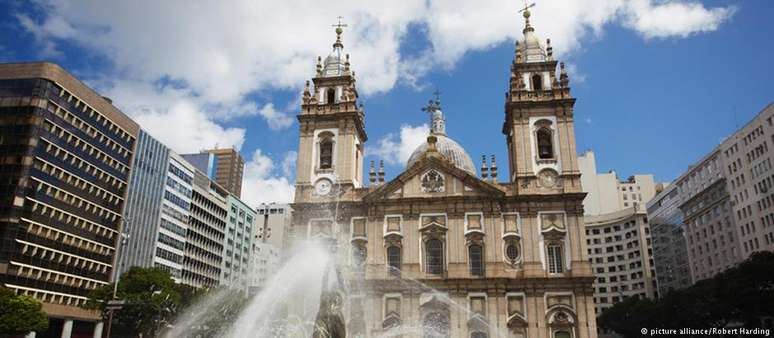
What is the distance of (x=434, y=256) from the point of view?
38.0 meters

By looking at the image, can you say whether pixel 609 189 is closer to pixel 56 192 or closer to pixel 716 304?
pixel 716 304

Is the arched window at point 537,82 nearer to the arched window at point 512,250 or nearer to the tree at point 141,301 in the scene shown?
the arched window at point 512,250

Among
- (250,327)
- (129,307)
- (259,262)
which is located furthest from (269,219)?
(250,327)

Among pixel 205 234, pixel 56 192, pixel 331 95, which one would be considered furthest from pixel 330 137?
pixel 205 234

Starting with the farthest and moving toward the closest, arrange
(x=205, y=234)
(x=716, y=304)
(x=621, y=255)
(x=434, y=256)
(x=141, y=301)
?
1. (x=621, y=255)
2. (x=205, y=234)
3. (x=434, y=256)
4. (x=716, y=304)
5. (x=141, y=301)

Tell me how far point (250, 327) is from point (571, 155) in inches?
959

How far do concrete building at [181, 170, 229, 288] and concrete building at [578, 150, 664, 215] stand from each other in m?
58.1

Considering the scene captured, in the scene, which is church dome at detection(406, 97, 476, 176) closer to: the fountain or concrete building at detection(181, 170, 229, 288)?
the fountain

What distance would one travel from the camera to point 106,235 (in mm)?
50000

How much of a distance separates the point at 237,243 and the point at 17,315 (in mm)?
45068

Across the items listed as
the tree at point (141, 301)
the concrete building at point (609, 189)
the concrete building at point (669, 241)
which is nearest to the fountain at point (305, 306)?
the tree at point (141, 301)

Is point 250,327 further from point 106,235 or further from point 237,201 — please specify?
point 237,201

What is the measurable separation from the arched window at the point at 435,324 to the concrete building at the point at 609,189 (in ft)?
225

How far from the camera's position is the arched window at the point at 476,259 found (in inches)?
1462
